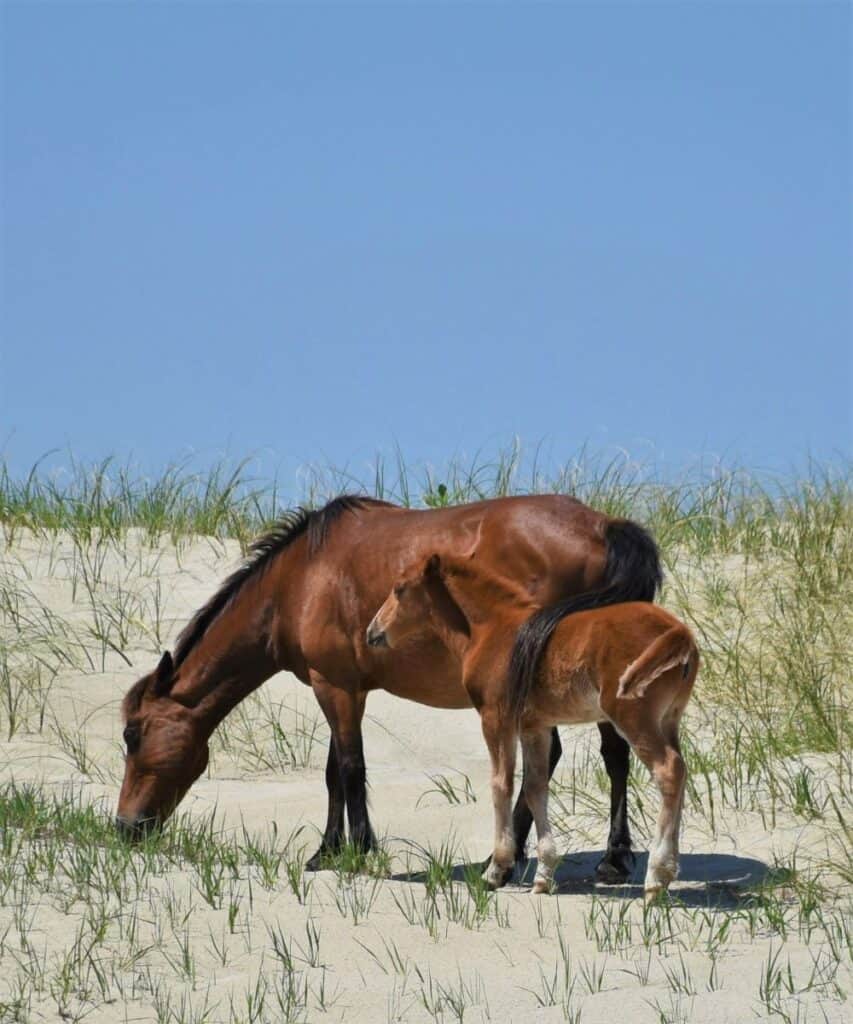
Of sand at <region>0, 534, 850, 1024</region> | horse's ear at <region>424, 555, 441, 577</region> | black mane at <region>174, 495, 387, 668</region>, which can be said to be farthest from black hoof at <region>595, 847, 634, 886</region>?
black mane at <region>174, 495, 387, 668</region>

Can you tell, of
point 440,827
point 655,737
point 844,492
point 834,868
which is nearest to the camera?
point 655,737

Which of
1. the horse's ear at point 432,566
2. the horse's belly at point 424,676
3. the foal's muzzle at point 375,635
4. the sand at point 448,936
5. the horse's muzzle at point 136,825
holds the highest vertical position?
the horse's ear at point 432,566

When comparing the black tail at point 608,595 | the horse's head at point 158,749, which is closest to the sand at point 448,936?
the horse's head at point 158,749

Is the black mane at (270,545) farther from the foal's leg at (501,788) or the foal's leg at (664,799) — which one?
the foal's leg at (664,799)

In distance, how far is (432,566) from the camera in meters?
8.50

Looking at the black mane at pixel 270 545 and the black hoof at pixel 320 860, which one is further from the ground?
the black mane at pixel 270 545

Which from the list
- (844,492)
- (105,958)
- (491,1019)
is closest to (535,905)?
(491,1019)

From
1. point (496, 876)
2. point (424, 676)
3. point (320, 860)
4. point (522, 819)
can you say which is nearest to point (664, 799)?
point (496, 876)

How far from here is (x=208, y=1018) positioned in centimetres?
621

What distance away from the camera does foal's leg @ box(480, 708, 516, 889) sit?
7930 mm

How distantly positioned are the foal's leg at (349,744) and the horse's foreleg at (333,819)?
1.9 inches

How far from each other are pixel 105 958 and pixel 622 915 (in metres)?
2.05

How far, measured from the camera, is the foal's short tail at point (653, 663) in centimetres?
736

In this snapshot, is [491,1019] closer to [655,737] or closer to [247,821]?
[655,737]
